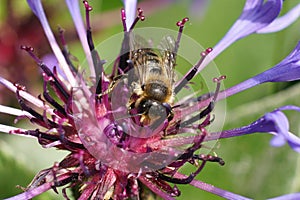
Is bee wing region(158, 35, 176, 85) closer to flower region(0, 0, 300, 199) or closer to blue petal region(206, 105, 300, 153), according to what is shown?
flower region(0, 0, 300, 199)

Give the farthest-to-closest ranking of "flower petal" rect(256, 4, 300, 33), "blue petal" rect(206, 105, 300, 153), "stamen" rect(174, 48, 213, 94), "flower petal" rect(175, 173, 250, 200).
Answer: "flower petal" rect(256, 4, 300, 33) → "stamen" rect(174, 48, 213, 94) → "flower petal" rect(175, 173, 250, 200) → "blue petal" rect(206, 105, 300, 153)

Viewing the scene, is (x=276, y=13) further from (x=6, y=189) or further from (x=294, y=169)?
(x=6, y=189)

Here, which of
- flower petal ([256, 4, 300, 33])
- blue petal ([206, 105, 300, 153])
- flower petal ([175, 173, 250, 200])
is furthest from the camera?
flower petal ([256, 4, 300, 33])

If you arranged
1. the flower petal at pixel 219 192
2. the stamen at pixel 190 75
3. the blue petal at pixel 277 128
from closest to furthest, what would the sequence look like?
the blue petal at pixel 277 128 < the flower petal at pixel 219 192 < the stamen at pixel 190 75

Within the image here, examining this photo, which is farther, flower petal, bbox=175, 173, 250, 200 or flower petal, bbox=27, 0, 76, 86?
flower petal, bbox=27, 0, 76, 86

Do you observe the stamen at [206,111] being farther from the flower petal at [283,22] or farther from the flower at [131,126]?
the flower petal at [283,22]

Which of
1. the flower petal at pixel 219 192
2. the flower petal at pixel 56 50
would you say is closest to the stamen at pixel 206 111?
the flower petal at pixel 219 192

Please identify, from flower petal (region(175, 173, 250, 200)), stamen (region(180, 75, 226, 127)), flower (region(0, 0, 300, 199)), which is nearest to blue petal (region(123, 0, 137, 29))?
flower (region(0, 0, 300, 199))

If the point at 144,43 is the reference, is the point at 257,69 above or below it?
above

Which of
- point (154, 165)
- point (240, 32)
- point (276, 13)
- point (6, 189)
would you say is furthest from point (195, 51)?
point (6, 189)
